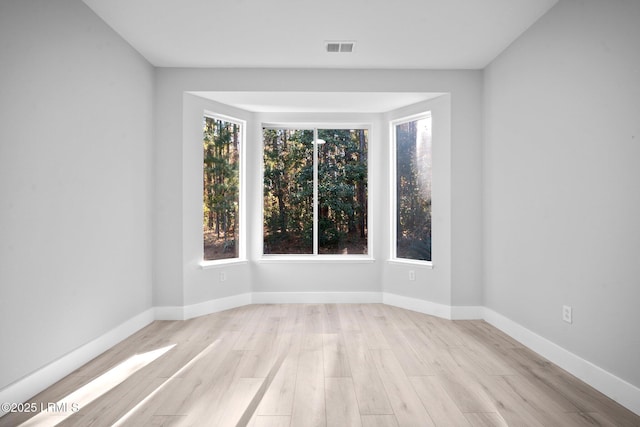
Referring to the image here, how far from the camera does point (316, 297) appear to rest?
485 centimetres

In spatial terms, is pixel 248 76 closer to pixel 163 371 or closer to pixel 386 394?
pixel 163 371

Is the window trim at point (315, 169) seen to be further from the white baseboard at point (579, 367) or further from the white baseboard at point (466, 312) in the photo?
the white baseboard at point (579, 367)

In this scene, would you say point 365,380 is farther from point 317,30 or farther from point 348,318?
point 317,30

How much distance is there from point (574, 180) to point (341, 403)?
230cm

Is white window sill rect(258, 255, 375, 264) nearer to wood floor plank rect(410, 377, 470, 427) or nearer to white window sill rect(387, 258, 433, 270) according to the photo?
white window sill rect(387, 258, 433, 270)

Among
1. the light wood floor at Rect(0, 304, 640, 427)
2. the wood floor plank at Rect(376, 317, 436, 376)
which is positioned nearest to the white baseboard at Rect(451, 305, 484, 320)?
the light wood floor at Rect(0, 304, 640, 427)

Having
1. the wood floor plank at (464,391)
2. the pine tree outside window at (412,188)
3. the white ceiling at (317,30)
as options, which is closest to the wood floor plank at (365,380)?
the wood floor plank at (464,391)

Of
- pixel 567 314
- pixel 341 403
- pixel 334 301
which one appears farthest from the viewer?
pixel 334 301

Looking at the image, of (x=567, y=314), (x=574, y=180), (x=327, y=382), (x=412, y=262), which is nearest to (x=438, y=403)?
(x=327, y=382)

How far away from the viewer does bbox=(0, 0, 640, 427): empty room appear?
2314 mm

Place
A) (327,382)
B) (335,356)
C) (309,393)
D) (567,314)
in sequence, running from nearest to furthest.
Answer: (309,393)
(327,382)
(567,314)
(335,356)

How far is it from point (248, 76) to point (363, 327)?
9.82ft

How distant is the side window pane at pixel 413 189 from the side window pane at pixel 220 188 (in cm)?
211

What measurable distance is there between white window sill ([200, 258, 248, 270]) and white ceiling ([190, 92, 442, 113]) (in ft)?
6.34
